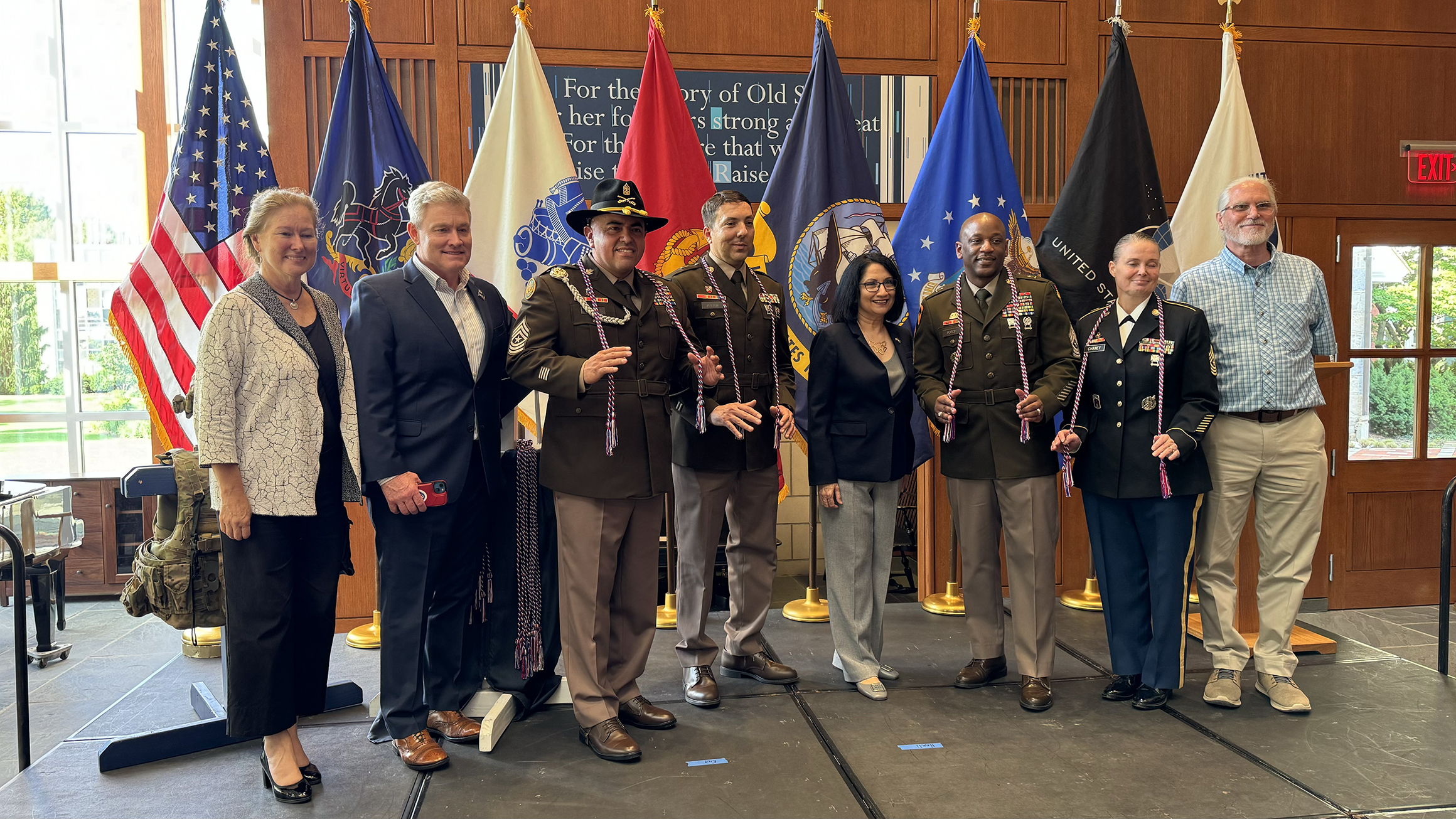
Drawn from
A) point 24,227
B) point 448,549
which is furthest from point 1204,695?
point 24,227

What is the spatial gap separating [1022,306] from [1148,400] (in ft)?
1.74

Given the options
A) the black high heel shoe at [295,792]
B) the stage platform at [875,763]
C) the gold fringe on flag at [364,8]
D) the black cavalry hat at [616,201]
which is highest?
the gold fringe on flag at [364,8]

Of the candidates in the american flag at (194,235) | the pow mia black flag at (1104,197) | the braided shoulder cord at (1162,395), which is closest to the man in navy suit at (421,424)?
the american flag at (194,235)

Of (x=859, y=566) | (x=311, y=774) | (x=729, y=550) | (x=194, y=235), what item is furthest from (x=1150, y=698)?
(x=194, y=235)

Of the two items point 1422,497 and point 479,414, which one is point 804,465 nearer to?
point 1422,497

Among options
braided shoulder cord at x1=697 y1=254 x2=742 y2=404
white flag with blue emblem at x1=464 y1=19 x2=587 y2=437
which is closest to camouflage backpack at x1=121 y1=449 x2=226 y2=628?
white flag with blue emblem at x1=464 y1=19 x2=587 y2=437

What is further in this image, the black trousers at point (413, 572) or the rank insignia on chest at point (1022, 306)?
the rank insignia on chest at point (1022, 306)

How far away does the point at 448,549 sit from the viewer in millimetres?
2797

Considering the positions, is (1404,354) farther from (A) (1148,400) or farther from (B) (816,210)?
(B) (816,210)

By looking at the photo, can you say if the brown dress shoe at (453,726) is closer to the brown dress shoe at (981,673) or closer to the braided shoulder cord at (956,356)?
the brown dress shoe at (981,673)

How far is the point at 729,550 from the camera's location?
3.45 metres

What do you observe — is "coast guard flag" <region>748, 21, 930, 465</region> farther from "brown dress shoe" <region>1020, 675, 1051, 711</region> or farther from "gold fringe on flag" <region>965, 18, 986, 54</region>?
"brown dress shoe" <region>1020, 675, 1051, 711</region>

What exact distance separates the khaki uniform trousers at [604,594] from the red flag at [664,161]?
1.57 metres

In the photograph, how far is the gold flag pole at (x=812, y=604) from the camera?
4406mm
